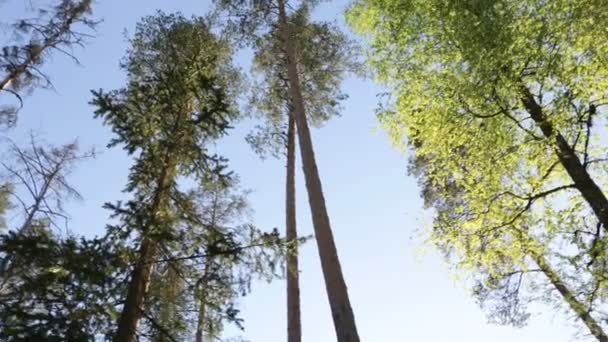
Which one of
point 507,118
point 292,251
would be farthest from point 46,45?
point 507,118

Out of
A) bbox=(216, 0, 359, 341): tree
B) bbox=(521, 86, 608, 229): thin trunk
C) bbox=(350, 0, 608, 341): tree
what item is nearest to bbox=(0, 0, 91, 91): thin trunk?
bbox=(216, 0, 359, 341): tree

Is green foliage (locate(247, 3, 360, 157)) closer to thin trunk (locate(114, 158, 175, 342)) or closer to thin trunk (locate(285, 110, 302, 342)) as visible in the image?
thin trunk (locate(285, 110, 302, 342))

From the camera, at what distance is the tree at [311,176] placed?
564 cm

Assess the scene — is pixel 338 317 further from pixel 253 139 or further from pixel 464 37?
pixel 253 139

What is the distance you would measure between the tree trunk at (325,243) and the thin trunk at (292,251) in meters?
0.47

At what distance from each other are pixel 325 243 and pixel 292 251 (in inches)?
20.1

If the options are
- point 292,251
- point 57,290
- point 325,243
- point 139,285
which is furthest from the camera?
point 292,251

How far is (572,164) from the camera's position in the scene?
19.5 ft

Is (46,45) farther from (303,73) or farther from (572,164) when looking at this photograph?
(572,164)

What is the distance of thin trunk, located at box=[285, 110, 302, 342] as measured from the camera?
8.48 m

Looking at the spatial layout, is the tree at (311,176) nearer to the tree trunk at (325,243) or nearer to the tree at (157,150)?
the tree trunk at (325,243)

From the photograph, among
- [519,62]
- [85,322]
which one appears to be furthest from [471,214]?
[85,322]

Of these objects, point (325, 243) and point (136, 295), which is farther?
point (325, 243)

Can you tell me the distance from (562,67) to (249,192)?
10716mm
